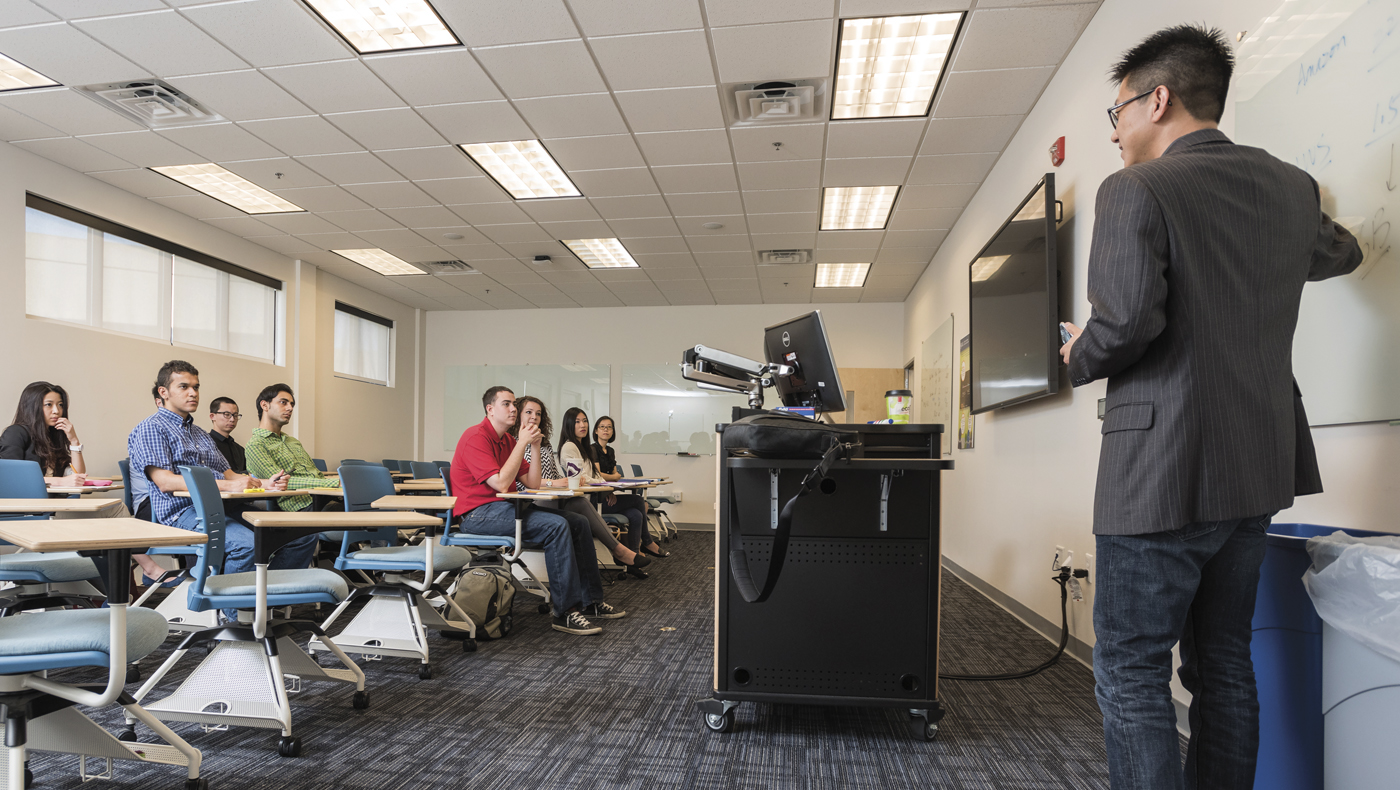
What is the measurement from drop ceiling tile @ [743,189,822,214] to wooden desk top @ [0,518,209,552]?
433 centimetres

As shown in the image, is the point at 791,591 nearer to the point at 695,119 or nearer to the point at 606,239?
the point at 695,119

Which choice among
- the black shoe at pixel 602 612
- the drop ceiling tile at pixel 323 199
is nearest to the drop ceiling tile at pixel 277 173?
the drop ceiling tile at pixel 323 199

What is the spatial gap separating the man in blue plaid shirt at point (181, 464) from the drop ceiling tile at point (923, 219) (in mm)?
4635

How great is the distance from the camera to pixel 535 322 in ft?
31.2

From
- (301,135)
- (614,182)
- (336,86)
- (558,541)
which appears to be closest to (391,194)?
(301,135)

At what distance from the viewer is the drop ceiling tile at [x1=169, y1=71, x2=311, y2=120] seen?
3768mm

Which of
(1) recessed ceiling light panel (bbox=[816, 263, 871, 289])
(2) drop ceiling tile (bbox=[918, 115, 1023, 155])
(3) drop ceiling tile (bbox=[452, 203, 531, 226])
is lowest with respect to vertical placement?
(1) recessed ceiling light panel (bbox=[816, 263, 871, 289])

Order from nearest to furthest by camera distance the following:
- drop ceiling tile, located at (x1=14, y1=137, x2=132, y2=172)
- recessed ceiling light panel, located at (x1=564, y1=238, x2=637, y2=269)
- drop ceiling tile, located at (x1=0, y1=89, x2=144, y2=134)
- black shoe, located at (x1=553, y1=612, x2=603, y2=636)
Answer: black shoe, located at (x1=553, y1=612, x2=603, y2=636) → drop ceiling tile, located at (x1=0, y1=89, x2=144, y2=134) → drop ceiling tile, located at (x1=14, y1=137, x2=132, y2=172) → recessed ceiling light panel, located at (x1=564, y1=238, x2=637, y2=269)

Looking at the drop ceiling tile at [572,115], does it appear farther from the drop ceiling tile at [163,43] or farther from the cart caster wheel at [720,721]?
the cart caster wheel at [720,721]

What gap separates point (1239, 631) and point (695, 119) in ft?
11.9

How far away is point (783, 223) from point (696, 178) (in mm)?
1195

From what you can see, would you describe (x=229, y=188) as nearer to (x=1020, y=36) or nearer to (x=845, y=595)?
(x=1020, y=36)

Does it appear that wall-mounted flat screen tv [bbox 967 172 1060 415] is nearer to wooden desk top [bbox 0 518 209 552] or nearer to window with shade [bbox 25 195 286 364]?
wooden desk top [bbox 0 518 209 552]

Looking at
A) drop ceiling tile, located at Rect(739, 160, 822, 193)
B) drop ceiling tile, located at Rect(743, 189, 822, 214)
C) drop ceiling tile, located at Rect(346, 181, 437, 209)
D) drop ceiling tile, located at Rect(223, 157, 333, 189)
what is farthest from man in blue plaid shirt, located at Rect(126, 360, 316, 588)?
drop ceiling tile, located at Rect(743, 189, 822, 214)
